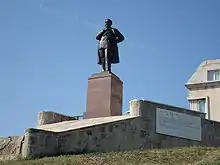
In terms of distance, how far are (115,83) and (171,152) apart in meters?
8.17

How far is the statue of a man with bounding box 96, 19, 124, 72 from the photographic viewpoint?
85.0ft

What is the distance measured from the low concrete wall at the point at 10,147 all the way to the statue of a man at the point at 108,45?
807cm

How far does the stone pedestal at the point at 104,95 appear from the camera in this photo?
2441cm

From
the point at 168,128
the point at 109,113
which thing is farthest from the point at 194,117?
the point at 109,113

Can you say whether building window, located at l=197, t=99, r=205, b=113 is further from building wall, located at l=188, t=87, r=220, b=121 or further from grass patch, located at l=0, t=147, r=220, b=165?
grass patch, located at l=0, t=147, r=220, b=165

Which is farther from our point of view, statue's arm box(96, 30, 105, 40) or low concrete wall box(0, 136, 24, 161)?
statue's arm box(96, 30, 105, 40)

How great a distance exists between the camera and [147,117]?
73.7 ft

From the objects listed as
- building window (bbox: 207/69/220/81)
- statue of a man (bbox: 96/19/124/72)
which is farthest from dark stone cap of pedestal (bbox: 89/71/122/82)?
building window (bbox: 207/69/220/81)

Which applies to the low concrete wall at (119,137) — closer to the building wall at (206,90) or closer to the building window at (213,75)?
the building wall at (206,90)

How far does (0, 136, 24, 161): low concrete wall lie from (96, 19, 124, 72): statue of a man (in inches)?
318

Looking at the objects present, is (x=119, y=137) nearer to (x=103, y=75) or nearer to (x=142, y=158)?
(x=103, y=75)

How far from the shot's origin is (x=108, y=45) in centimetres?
2594

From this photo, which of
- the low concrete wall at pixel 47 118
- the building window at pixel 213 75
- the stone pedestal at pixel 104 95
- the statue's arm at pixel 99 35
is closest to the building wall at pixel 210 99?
the building window at pixel 213 75

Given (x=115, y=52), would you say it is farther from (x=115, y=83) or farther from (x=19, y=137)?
(x=19, y=137)
